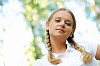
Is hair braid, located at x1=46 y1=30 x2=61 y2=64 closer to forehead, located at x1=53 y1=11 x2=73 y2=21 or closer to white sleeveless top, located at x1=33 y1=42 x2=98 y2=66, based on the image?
white sleeveless top, located at x1=33 y1=42 x2=98 y2=66

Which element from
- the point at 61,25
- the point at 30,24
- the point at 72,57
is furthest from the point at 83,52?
the point at 30,24

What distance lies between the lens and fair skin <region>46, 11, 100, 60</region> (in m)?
1.20

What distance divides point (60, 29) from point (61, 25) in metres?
0.02

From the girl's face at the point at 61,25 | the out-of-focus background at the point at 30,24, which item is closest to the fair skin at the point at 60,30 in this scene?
the girl's face at the point at 61,25

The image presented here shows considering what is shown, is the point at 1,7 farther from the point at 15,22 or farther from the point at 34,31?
the point at 34,31

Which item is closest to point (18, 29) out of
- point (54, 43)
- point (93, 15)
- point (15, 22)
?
point (15, 22)

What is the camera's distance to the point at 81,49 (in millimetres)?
1197

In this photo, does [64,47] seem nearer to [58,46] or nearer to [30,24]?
[58,46]

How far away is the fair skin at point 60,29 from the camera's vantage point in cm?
119

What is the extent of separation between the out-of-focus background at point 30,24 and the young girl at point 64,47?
2.22m

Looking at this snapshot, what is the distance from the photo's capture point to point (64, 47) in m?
1.26

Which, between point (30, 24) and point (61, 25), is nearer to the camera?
point (61, 25)

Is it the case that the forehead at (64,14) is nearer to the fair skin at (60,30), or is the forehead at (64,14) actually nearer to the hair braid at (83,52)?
the fair skin at (60,30)

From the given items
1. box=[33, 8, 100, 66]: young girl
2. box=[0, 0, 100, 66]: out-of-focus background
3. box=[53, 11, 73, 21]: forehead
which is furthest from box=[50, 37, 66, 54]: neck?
box=[0, 0, 100, 66]: out-of-focus background
